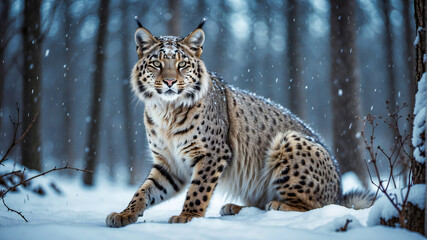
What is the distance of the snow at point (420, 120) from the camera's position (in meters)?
2.78

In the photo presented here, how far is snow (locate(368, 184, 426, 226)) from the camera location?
2.70 metres

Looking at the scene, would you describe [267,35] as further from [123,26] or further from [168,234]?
[168,234]

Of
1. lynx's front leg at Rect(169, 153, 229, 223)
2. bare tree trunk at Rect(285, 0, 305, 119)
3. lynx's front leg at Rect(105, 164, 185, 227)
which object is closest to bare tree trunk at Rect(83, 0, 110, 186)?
bare tree trunk at Rect(285, 0, 305, 119)

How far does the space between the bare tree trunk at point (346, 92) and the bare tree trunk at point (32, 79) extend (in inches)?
280

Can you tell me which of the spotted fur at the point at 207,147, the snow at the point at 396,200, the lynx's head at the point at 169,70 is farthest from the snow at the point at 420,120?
the lynx's head at the point at 169,70

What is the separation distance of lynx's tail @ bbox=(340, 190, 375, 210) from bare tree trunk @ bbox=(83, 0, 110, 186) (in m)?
8.05

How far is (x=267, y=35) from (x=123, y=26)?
21.0 feet

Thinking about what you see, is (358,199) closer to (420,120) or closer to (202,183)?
(202,183)

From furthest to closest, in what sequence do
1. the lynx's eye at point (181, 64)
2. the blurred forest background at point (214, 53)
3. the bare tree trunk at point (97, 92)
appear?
1. the bare tree trunk at point (97, 92)
2. the blurred forest background at point (214, 53)
3. the lynx's eye at point (181, 64)

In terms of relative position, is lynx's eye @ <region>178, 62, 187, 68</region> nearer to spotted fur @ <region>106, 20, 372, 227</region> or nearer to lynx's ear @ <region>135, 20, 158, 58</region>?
spotted fur @ <region>106, 20, 372, 227</region>

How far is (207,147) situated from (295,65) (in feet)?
27.0

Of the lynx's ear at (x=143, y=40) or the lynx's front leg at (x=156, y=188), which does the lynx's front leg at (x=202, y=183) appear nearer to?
the lynx's front leg at (x=156, y=188)

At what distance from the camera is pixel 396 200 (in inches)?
106

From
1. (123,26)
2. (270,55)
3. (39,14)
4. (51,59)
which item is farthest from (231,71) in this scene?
(39,14)
